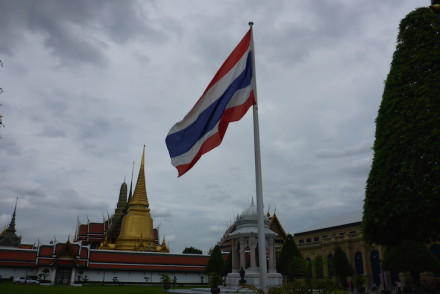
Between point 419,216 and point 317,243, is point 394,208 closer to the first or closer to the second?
point 419,216

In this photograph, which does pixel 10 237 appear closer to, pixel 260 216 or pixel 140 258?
pixel 140 258

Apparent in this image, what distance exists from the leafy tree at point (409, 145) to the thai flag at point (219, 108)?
16.7ft

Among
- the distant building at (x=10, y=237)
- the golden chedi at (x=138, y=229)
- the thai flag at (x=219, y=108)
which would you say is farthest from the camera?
the distant building at (x=10, y=237)

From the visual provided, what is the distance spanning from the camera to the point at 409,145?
11.4 m

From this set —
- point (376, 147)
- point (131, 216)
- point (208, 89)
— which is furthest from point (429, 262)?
point (131, 216)

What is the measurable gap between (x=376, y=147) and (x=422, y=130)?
1866mm

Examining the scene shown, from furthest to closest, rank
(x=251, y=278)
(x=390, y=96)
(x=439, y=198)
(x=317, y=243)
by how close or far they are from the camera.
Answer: (x=317, y=243)
(x=251, y=278)
(x=390, y=96)
(x=439, y=198)

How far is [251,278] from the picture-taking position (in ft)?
105

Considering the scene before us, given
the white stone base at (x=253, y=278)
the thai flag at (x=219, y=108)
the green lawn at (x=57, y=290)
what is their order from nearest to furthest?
the thai flag at (x=219, y=108) < the green lawn at (x=57, y=290) < the white stone base at (x=253, y=278)

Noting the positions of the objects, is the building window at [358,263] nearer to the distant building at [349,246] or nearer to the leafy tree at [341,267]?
the distant building at [349,246]

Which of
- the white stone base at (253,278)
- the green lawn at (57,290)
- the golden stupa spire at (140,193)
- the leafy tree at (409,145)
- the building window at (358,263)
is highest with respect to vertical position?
the golden stupa spire at (140,193)

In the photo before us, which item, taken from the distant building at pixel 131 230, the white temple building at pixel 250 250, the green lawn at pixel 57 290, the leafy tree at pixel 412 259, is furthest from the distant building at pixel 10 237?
the leafy tree at pixel 412 259

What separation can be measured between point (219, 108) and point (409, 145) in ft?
19.3

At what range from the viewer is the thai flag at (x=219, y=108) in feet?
34.3
